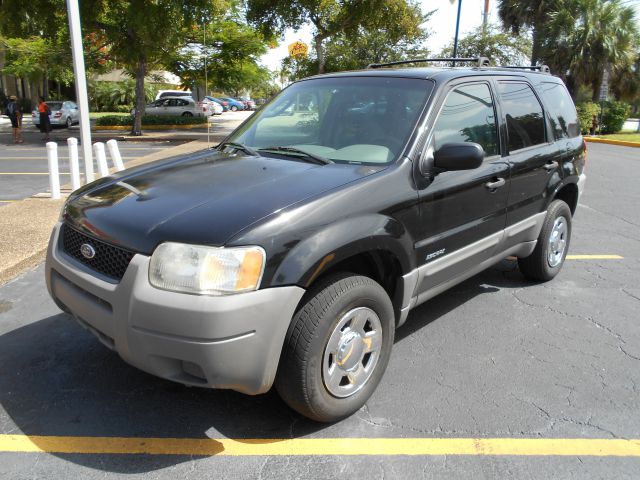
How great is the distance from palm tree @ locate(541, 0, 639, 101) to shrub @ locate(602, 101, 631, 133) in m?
2.15

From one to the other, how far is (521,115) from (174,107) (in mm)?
30882

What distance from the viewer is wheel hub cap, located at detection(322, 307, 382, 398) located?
281 cm

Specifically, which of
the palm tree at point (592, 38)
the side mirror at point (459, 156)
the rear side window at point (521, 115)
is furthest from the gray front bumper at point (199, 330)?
the palm tree at point (592, 38)

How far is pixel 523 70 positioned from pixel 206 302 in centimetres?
384

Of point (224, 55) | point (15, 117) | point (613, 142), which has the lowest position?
point (613, 142)

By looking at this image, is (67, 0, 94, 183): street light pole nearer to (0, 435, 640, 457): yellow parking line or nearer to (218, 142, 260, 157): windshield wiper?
(218, 142, 260, 157): windshield wiper

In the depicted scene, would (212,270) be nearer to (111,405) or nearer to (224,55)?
(111,405)

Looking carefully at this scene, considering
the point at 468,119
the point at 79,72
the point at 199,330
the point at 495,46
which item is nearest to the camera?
the point at 199,330

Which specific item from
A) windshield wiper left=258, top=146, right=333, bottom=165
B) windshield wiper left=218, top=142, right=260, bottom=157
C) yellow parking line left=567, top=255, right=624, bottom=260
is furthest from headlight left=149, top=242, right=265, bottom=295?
yellow parking line left=567, top=255, right=624, bottom=260

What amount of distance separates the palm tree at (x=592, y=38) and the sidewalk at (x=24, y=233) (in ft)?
84.5

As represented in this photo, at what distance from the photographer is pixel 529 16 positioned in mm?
30281

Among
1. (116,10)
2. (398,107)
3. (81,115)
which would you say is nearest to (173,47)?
(116,10)

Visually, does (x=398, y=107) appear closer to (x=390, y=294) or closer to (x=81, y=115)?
(x=390, y=294)

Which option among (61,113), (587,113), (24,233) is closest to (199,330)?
(24,233)
